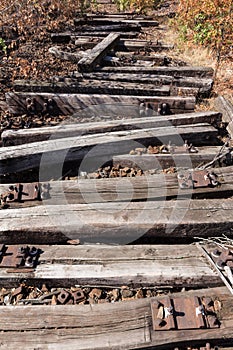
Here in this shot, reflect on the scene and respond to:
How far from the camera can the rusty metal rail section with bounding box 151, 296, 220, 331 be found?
2254mm

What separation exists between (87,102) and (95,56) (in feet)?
6.34

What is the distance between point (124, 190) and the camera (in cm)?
347

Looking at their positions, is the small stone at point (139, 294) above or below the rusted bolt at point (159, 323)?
above

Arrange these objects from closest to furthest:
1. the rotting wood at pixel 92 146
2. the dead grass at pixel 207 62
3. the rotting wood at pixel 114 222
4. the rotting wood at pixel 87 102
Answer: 1. the rotting wood at pixel 114 222
2. the rotting wood at pixel 92 146
3. the rotting wood at pixel 87 102
4. the dead grass at pixel 207 62

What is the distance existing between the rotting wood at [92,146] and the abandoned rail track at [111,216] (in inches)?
0.5

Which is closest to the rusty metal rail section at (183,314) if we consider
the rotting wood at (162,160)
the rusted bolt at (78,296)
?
the rusted bolt at (78,296)

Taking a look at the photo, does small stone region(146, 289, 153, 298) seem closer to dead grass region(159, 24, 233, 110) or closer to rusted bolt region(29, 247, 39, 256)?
rusted bolt region(29, 247, 39, 256)

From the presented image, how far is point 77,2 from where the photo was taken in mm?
12359

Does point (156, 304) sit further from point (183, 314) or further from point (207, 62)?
point (207, 62)

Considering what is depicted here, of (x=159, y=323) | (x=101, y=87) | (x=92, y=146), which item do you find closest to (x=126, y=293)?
(x=159, y=323)

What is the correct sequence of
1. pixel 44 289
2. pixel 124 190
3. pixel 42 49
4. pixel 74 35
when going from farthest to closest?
1. pixel 74 35
2. pixel 42 49
3. pixel 124 190
4. pixel 44 289

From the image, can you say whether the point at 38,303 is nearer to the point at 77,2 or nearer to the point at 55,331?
the point at 55,331

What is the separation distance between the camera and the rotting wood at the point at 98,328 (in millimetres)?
2223

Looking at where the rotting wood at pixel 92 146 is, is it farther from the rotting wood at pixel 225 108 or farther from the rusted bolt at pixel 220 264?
the rusted bolt at pixel 220 264
